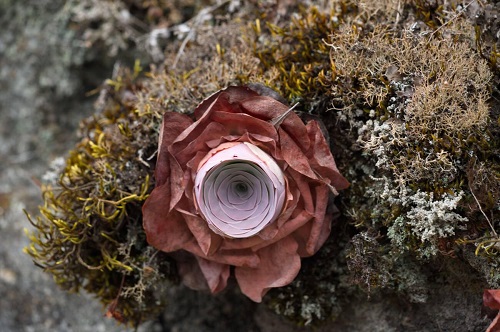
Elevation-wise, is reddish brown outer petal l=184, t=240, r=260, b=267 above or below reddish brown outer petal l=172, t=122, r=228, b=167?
below

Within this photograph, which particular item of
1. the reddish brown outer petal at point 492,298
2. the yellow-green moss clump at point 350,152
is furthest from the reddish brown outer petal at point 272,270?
the reddish brown outer petal at point 492,298

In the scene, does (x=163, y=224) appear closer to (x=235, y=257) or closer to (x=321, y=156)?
(x=235, y=257)

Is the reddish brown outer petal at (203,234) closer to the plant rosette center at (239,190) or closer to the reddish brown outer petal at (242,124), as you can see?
the plant rosette center at (239,190)

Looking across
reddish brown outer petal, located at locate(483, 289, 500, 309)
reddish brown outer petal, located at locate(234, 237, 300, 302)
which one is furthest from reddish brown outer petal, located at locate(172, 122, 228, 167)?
reddish brown outer petal, located at locate(483, 289, 500, 309)

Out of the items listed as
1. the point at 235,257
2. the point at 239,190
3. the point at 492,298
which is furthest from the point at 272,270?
the point at 492,298

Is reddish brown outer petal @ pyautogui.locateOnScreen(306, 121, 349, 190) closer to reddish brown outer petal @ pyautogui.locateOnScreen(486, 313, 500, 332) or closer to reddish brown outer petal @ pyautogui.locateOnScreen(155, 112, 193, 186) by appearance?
reddish brown outer petal @ pyautogui.locateOnScreen(155, 112, 193, 186)
